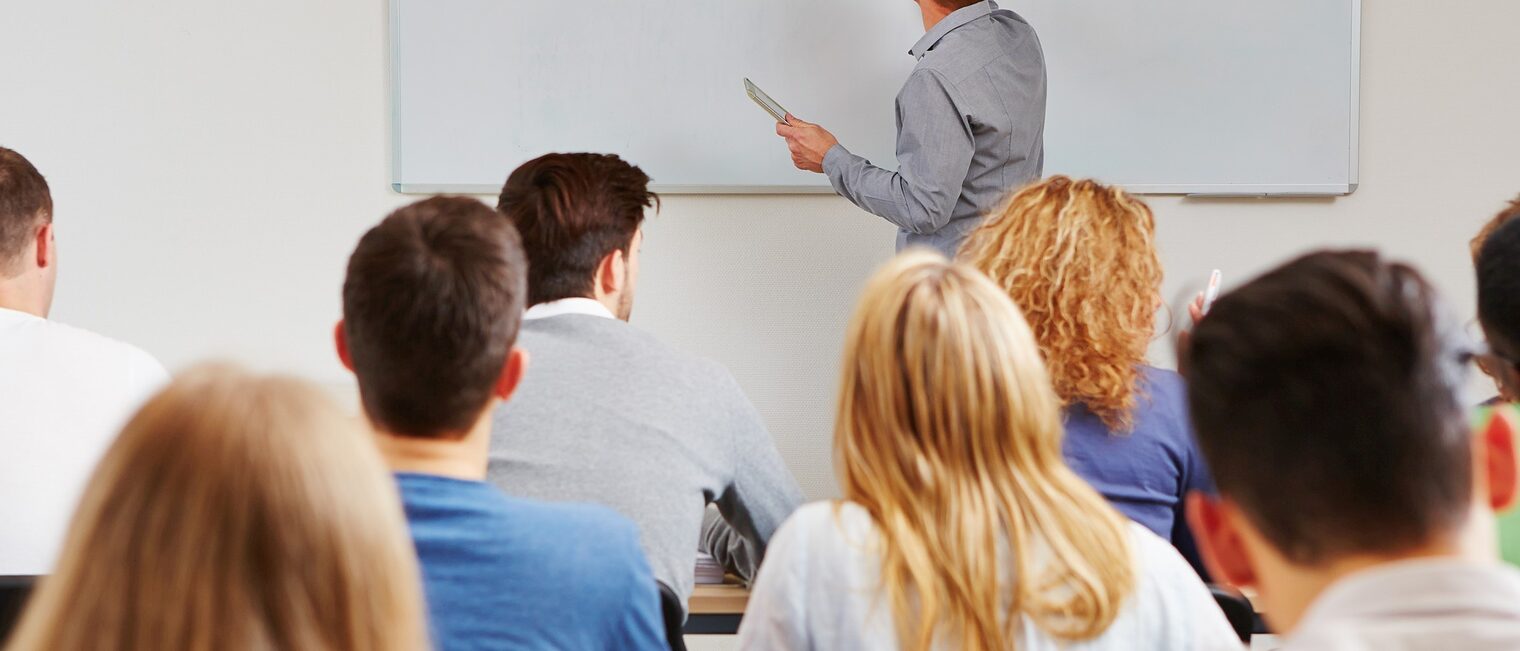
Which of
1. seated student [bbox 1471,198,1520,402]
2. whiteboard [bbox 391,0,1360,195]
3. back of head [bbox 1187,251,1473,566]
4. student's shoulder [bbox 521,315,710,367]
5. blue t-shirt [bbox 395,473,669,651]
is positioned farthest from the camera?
whiteboard [bbox 391,0,1360,195]

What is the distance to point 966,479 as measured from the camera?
1267mm

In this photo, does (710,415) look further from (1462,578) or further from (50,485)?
(1462,578)

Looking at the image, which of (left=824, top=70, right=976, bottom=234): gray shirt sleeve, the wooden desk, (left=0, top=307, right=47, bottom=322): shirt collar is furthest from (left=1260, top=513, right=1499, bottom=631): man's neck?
(left=824, top=70, right=976, bottom=234): gray shirt sleeve

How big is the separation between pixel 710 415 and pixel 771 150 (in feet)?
6.00

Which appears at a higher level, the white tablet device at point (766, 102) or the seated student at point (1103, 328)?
the white tablet device at point (766, 102)

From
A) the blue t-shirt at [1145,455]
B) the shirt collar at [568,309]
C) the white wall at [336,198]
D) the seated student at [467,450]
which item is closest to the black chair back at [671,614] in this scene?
the seated student at [467,450]

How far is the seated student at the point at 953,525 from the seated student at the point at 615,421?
0.46 metres

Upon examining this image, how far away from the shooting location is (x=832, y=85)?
3.51m

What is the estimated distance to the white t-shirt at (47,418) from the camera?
1.90 meters

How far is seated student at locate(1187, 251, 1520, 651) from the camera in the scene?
684 mm

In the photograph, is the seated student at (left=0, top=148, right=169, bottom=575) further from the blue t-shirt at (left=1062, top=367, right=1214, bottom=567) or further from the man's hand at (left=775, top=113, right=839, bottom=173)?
the man's hand at (left=775, top=113, right=839, bottom=173)

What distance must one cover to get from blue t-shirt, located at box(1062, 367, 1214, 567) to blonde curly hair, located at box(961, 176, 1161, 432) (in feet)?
0.06

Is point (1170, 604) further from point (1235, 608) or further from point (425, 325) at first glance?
point (425, 325)

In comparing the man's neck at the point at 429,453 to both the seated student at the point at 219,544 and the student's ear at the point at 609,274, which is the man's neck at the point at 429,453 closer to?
the seated student at the point at 219,544
